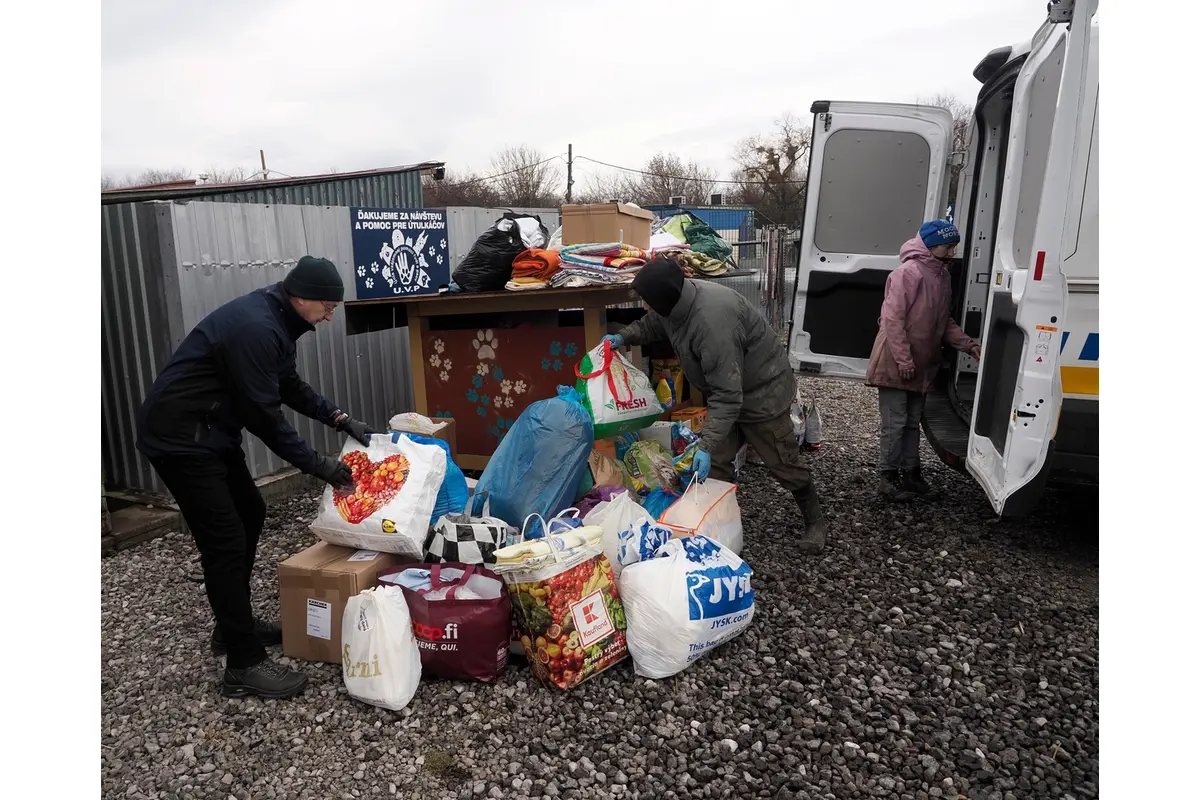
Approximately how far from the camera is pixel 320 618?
3.31m

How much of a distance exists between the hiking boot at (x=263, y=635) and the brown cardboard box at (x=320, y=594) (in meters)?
0.16

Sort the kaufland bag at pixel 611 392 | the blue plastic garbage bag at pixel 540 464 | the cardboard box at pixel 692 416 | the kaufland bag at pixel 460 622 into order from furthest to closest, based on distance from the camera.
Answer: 1. the cardboard box at pixel 692 416
2. the kaufland bag at pixel 611 392
3. the blue plastic garbage bag at pixel 540 464
4. the kaufland bag at pixel 460 622

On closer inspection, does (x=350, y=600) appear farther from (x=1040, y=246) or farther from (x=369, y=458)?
(x=1040, y=246)

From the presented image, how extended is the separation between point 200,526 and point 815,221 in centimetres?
407

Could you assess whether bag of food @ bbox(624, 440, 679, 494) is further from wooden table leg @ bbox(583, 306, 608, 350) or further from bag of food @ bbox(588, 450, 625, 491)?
wooden table leg @ bbox(583, 306, 608, 350)

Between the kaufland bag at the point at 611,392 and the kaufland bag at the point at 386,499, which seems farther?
the kaufland bag at the point at 611,392

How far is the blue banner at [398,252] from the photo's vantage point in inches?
238

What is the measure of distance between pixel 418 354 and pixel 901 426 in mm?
3255

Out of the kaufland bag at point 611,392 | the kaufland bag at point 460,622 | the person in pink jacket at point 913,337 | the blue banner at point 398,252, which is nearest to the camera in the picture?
the kaufland bag at point 460,622

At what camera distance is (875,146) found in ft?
16.6

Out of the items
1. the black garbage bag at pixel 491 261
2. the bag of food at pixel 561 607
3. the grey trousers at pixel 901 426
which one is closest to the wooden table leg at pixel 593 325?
the black garbage bag at pixel 491 261

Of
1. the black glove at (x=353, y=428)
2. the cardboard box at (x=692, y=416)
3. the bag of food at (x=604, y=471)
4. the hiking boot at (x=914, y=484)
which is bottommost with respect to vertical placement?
the hiking boot at (x=914, y=484)

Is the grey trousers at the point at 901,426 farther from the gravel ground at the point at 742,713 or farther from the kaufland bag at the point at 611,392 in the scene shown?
the kaufland bag at the point at 611,392

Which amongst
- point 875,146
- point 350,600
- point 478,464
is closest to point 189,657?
point 350,600
